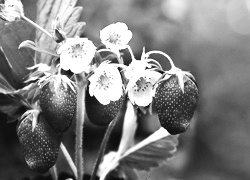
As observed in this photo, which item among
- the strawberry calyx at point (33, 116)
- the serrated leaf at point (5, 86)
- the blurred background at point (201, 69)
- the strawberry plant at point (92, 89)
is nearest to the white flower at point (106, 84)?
the strawberry plant at point (92, 89)

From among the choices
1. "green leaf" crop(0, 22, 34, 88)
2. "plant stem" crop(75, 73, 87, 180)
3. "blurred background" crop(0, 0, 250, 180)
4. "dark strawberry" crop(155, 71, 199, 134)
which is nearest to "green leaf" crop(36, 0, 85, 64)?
"green leaf" crop(0, 22, 34, 88)

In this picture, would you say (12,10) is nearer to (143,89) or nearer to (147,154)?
(143,89)

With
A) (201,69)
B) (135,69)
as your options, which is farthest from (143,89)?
(201,69)

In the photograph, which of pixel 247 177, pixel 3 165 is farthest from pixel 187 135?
pixel 247 177

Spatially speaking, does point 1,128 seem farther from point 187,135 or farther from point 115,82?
point 115,82

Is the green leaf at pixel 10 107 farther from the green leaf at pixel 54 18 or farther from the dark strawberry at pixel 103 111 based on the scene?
the dark strawberry at pixel 103 111
